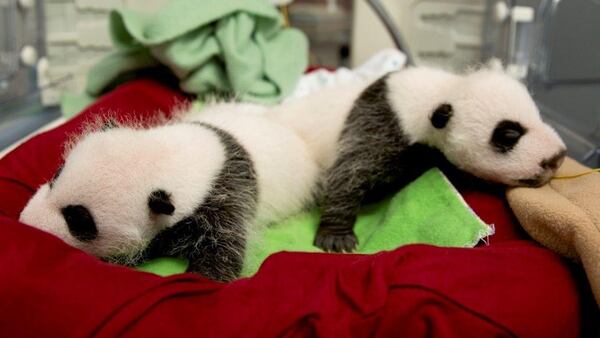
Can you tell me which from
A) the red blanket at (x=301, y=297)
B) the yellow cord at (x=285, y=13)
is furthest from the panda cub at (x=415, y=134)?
the yellow cord at (x=285, y=13)

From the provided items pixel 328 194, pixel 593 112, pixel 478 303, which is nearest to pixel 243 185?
pixel 328 194

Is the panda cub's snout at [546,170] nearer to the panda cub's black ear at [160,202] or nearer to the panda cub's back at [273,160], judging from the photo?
the panda cub's back at [273,160]

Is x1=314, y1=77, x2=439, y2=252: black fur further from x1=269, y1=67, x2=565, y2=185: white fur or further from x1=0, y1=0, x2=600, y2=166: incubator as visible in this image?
x1=0, y1=0, x2=600, y2=166: incubator

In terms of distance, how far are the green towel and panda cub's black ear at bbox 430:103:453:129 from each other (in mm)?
114

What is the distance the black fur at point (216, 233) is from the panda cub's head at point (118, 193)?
0.10ft

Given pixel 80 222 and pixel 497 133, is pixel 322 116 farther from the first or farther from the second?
pixel 80 222

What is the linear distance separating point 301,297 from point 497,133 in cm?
57

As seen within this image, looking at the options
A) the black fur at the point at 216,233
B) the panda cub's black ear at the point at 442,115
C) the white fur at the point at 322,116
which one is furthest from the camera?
the white fur at the point at 322,116

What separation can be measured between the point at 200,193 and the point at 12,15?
49.9 inches

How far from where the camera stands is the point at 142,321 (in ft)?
2.21

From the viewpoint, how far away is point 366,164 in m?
1.24

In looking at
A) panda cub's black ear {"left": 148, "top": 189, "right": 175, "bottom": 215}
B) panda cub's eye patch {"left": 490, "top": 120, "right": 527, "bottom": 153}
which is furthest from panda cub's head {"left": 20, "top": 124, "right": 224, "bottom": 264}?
panda cub's eye patch {"left": 490, "top": 120, "right": 527, "bottom": 153}

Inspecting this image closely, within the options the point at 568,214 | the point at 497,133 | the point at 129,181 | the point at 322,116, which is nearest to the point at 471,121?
the point at 497,133

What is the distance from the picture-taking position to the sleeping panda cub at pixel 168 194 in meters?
0.91
